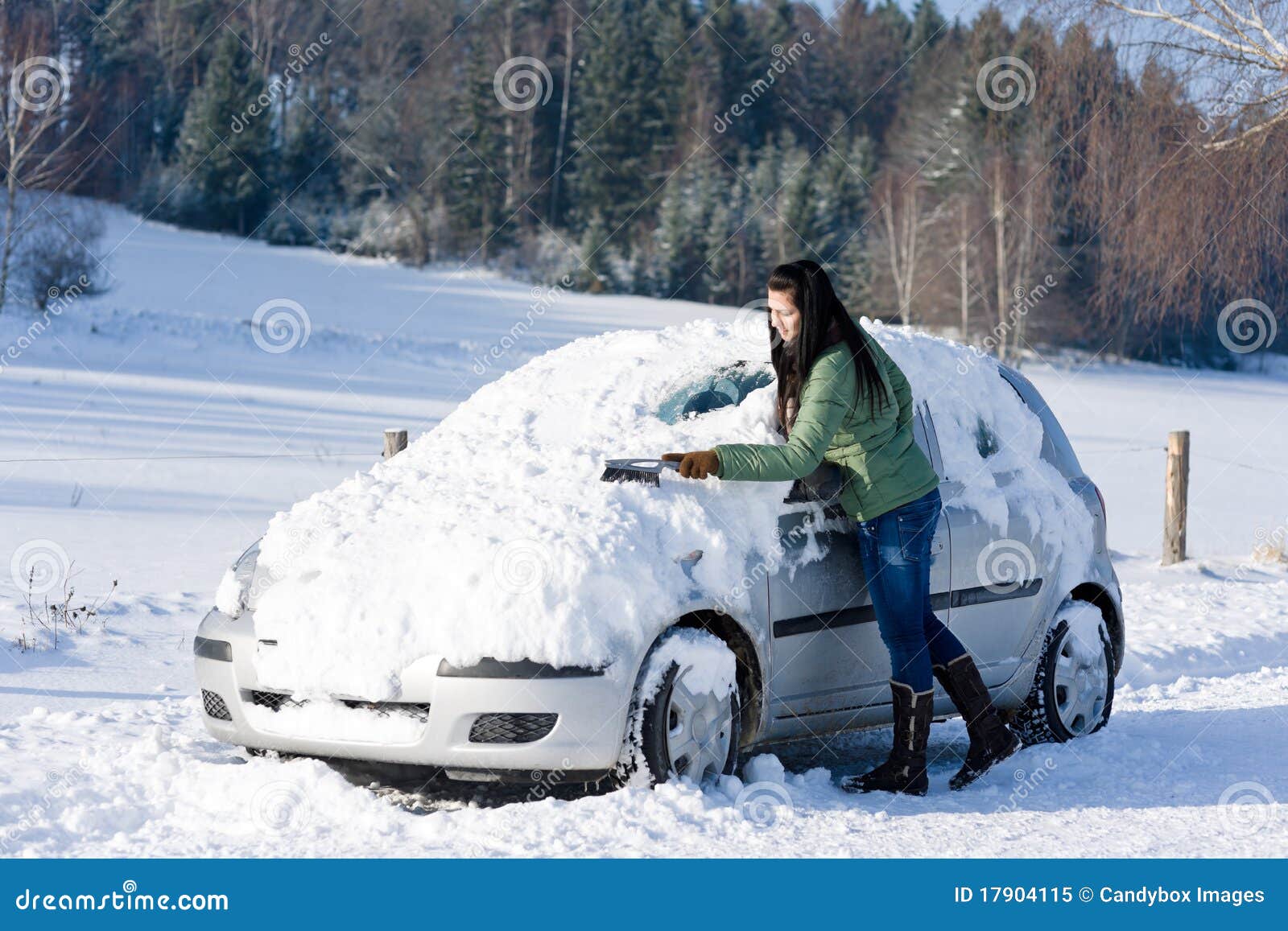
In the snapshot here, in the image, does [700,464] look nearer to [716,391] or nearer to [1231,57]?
[716,391]

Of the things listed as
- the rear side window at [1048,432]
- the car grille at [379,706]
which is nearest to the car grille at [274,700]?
the car grille at [379,706]

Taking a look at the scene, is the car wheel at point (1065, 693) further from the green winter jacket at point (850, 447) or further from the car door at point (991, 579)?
the green winter jacket at point (850, 447)

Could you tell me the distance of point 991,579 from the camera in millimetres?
6090

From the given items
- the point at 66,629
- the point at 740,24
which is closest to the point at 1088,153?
the point at 66,629

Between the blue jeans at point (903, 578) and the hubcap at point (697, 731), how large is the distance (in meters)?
0.78

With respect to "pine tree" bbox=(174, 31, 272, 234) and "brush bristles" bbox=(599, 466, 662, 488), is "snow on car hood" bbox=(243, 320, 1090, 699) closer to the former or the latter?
"brush bristles" bbox=(599, 466, 662, 488)

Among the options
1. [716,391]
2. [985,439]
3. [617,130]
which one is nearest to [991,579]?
[985,439]

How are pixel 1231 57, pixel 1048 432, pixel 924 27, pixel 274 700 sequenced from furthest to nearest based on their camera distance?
pixel 924 27
pixel 1231 57
pixel 1048 432
pixel 274 700

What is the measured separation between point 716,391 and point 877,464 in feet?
2.31

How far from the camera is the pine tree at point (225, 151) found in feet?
178

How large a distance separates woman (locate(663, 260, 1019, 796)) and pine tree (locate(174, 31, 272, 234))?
167 feet

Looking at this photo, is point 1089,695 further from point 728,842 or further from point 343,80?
point 343,80

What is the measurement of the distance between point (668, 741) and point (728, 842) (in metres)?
0.47

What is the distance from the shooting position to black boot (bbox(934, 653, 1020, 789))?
563 centimetres
